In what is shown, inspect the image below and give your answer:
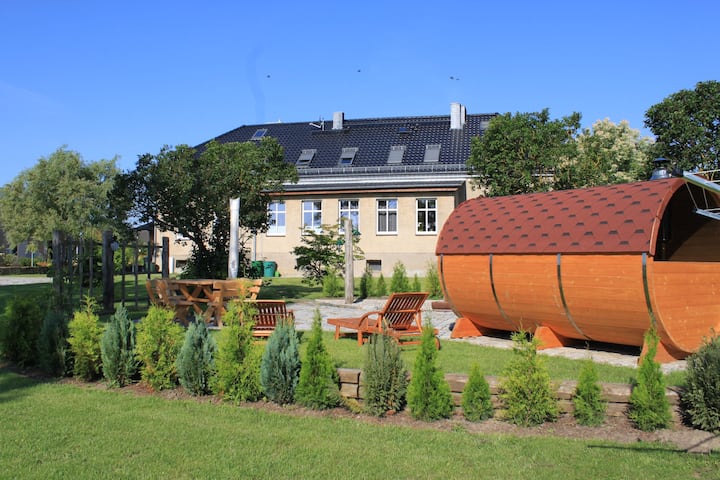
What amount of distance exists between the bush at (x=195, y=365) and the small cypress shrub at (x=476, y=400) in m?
2.72

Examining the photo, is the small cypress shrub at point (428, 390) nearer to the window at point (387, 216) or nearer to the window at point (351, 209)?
the window at point (387, 216)

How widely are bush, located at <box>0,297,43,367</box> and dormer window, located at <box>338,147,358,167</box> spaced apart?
28385mm

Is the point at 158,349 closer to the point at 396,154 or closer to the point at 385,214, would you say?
the point at 385,214

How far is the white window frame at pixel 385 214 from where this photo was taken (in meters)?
32.9

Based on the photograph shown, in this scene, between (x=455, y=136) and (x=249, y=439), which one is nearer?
(x=249, y=439)

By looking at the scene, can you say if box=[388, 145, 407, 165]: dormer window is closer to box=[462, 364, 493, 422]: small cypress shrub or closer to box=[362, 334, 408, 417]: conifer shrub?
box=[362, 334, 408, 417]: conifer shrub

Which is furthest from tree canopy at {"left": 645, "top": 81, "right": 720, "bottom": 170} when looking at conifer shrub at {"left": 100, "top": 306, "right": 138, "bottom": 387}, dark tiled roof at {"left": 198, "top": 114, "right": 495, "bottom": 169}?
conifer shrub at {"left": 100, "top": 306, "right": 138, "bottom": 387}

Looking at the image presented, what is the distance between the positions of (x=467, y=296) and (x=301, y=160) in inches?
1105

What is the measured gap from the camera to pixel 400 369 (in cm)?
649

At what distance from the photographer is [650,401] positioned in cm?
577

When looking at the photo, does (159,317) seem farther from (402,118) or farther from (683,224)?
(402,118)

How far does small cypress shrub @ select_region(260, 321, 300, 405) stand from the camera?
6703mm

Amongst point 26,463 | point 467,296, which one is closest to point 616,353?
point 467,296

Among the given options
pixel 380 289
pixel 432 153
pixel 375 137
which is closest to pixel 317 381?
pixel 380 289
